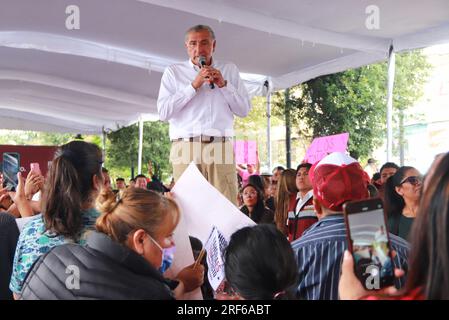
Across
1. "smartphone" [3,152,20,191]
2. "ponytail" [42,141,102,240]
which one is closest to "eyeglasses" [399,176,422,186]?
"ponytail" [42,141,102,240]

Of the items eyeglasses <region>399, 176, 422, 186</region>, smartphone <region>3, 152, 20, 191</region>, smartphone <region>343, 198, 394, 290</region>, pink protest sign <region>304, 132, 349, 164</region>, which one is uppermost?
pink protest sign <region>304, 132, 349, 164</region>

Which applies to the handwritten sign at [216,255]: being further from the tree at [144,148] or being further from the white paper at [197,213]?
the tree at [144,148]

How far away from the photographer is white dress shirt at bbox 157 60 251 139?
11.9 ft

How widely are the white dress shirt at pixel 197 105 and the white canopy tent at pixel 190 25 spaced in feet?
7.76

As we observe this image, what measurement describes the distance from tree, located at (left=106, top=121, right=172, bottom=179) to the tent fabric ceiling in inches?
370

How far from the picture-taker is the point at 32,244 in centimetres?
252

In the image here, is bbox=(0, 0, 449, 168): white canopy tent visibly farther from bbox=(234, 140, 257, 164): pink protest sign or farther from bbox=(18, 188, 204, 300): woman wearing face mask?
bbox=(18, 188, 204, 300): woman wearing face mask

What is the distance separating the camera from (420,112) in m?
15.4

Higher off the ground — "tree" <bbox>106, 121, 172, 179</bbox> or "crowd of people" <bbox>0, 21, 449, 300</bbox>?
"tree" <bbox>106, 121, 172, 179</bbox>

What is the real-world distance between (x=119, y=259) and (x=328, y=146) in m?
5.82

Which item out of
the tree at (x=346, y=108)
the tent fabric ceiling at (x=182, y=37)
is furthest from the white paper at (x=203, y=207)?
the tree at (x=346, y=108)

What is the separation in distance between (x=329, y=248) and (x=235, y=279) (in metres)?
0.64

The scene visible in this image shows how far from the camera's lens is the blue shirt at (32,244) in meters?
2.49

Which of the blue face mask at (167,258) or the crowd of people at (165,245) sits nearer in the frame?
the crowd of people at (165,245)
